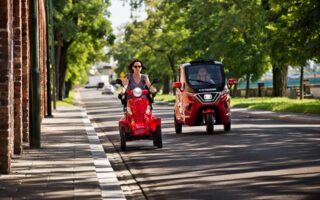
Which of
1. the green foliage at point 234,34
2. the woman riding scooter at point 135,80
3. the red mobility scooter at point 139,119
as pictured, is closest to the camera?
the red mobility scooter at point 139,119

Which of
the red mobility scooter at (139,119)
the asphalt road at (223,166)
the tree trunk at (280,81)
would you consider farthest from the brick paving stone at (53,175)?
the tree trunk at (280,81)

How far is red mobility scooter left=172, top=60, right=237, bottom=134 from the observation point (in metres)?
23.7

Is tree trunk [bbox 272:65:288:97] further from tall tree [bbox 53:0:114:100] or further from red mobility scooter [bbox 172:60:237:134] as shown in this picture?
red mobility scooter [bbox 172:60:237:134]

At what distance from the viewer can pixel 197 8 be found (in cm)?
6100

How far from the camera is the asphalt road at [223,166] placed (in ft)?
36.5

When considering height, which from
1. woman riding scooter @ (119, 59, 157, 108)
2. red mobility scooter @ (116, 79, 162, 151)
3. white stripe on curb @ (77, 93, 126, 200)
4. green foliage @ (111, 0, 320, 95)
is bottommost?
white stripe on curb @ (77, 93, 126, 200)

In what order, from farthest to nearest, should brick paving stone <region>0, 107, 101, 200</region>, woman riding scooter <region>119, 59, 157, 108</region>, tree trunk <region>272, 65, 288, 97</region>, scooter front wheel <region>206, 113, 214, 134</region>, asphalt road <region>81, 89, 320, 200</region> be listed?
tree trunk <region>272, 65, 288, 97</region>
scooter front wheel <region>206, 113, 214, 134</region>
woman riding scooter <region>119, 59, 157, 108</region>
asphalt road <region>81, 89, 320, 200</region>
brick paving stone <region>0, 107, 101, 200</region>

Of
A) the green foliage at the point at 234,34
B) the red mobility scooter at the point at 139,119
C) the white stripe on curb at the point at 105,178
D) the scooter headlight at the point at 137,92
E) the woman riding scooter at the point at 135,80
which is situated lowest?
the white stripe on curb at the point at 105,178

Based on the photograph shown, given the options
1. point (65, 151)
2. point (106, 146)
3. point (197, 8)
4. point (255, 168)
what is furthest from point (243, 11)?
point (255, 168)

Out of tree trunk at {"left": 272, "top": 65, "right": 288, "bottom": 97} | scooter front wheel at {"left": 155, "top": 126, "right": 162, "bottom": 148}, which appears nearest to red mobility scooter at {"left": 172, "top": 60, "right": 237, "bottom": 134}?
scooter front wheel at {"left": 155, "top": 126, "right": 162, "bottom": 148}

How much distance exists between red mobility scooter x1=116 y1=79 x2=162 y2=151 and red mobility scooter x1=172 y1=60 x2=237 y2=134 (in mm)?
4426

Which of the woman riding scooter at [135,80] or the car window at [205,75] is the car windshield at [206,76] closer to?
the car window at [205,75]

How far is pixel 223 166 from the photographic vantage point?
14367 mm

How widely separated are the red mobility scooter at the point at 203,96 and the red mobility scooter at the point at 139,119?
4426mm
